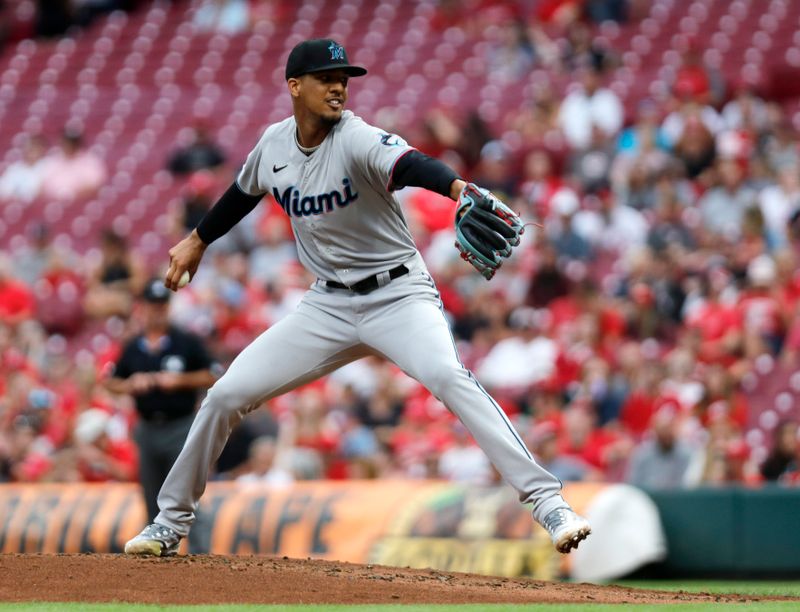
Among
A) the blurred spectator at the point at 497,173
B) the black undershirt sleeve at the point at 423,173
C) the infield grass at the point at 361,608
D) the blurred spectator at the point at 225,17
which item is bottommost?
the blurred spectator at the point at 225,17

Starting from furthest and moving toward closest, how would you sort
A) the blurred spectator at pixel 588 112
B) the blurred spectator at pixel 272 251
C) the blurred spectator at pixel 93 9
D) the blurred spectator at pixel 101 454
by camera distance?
the blurred spectator at pixel 93 9 → the blurred spectator at pixel 588 112 → the blurred spectator at pixel 272 251 → the blurred spectator at pixel 101 454

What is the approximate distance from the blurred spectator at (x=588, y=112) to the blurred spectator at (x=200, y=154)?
3794 mm

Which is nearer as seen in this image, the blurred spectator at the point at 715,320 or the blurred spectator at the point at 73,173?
the blurred spectator at the point at 715,320

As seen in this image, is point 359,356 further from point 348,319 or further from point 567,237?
point 567,237

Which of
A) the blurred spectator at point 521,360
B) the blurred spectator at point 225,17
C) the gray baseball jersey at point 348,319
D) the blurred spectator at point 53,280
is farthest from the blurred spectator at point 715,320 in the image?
the blurred spectator at point 225,17

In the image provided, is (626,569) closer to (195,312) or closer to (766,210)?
(766,210)

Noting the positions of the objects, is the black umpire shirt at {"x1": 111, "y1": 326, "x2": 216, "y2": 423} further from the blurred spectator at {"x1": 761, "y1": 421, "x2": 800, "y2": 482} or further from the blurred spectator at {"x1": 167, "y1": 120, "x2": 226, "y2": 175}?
the blurred spectator at {"x1": 167, "y1": 120, "x2": 226, "y2": 175}

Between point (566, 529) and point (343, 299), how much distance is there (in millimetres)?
1270

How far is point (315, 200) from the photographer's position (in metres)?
5.51

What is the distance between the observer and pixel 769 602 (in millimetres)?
5418

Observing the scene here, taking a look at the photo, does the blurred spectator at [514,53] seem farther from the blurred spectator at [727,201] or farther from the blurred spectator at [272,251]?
the blurred spectator at [727,201]

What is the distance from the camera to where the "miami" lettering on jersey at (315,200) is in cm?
545

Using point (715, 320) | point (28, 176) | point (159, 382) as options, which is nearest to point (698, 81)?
point (715, 320)

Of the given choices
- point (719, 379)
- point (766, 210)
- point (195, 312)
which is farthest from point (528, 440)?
point (195, 312)
